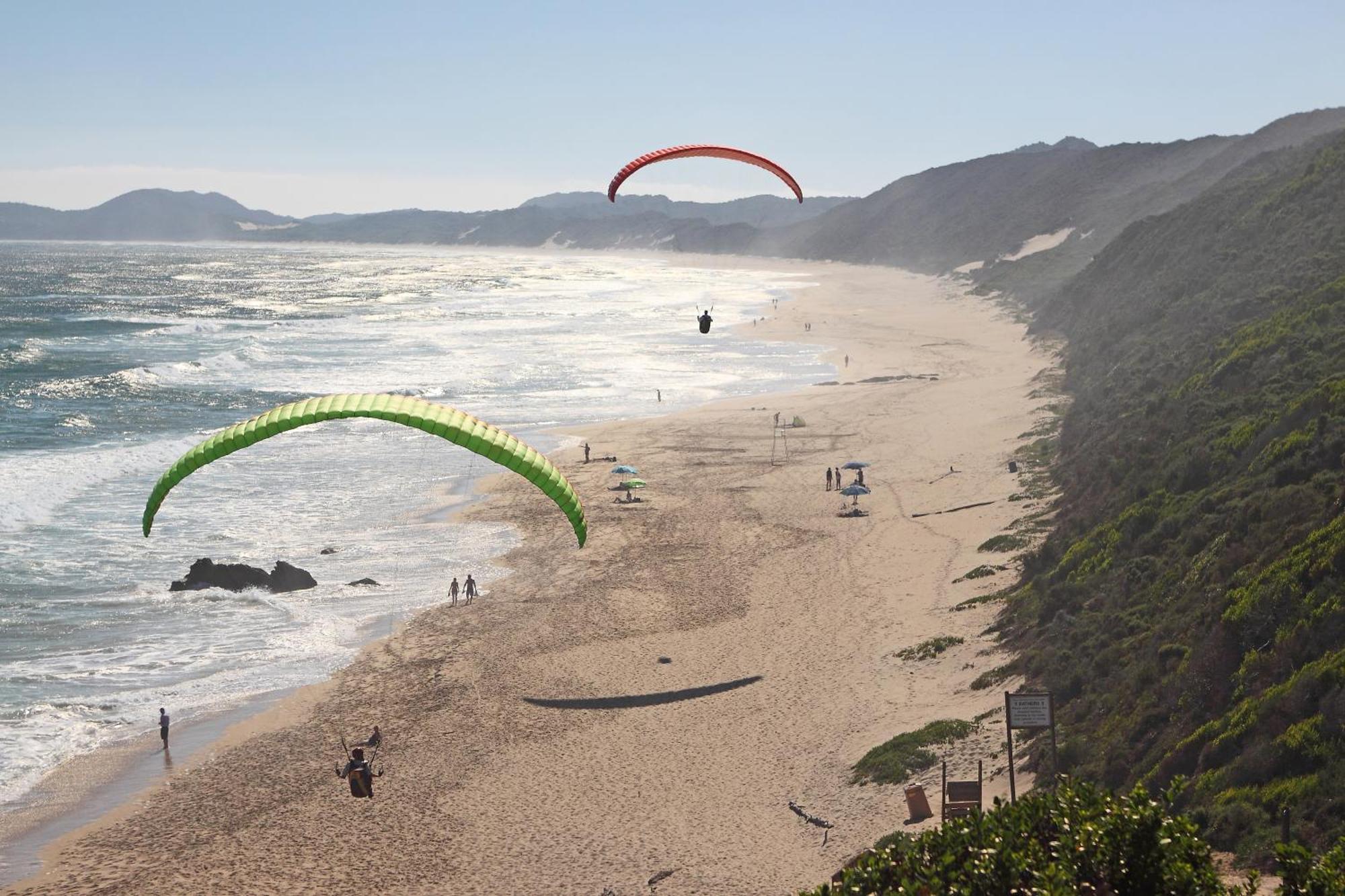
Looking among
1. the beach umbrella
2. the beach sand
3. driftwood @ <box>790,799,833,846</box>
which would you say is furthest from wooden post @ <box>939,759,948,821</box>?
the beach umbrella

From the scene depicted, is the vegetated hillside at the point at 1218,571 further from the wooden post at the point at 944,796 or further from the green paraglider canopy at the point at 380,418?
the green paraglider canopy at the point at 380,418

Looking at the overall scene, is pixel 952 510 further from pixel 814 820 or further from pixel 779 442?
pixel 814 820

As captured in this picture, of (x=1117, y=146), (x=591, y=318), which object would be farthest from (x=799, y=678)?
(x=1117, y=146)

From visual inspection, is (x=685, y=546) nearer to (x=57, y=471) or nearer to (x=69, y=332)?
(x=57, y=471)

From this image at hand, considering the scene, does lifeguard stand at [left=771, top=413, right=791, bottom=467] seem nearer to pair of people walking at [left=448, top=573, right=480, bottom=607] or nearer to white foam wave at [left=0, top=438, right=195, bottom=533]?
pair of people walking at [left=448, top=573, right=480, bottom=607]

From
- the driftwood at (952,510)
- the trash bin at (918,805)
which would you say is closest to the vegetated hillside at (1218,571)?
the trash bin at (918,805)
